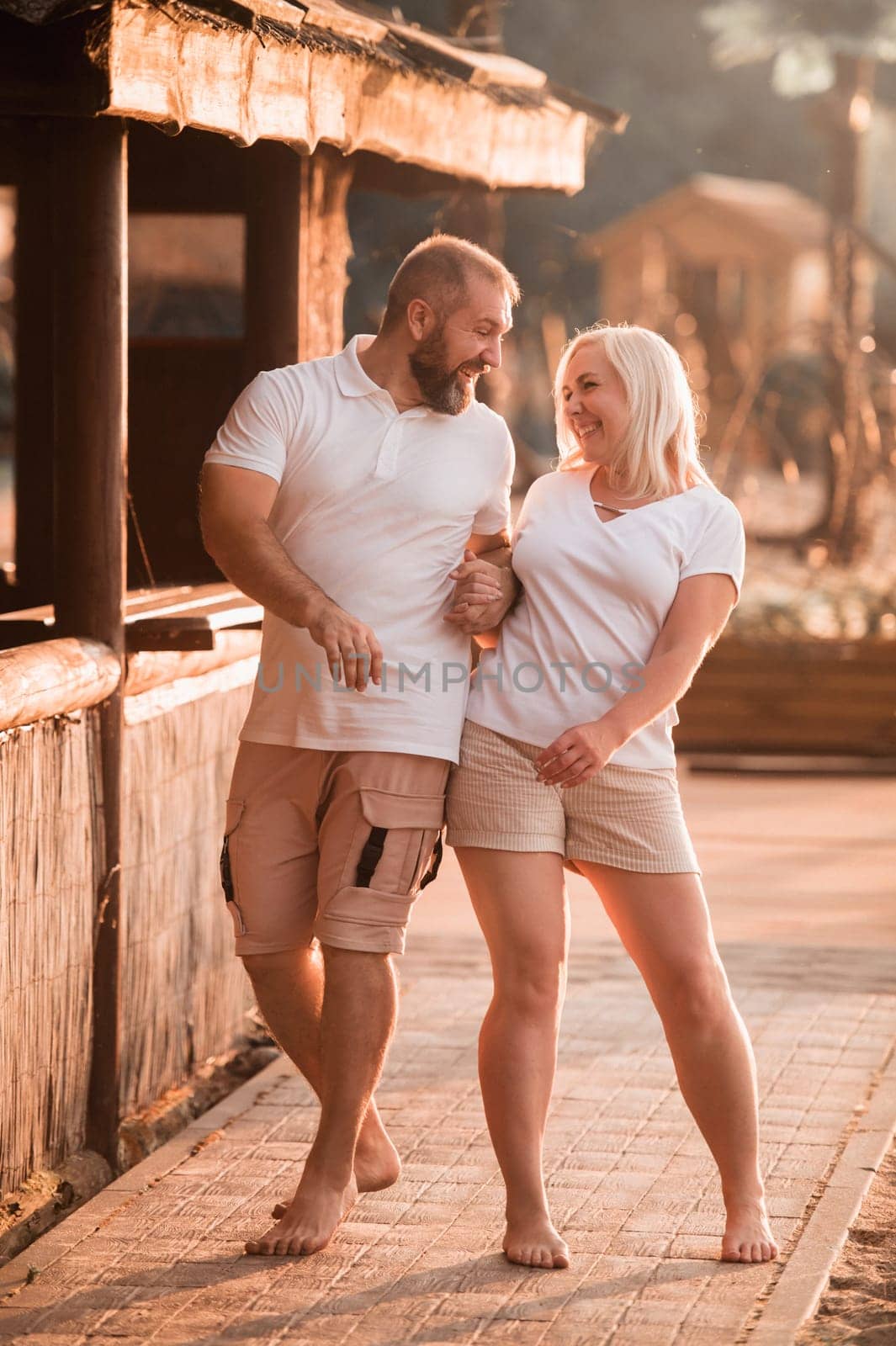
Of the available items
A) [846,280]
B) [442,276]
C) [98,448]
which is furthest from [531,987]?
[846,280]

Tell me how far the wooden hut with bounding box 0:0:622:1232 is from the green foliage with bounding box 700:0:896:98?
39.0 ft

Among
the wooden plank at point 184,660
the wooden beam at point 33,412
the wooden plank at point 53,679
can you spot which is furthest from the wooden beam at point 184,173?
the wooden plank at point 53,679

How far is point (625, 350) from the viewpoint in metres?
3.96

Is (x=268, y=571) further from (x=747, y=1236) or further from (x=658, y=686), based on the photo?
(x=747, y=1236)

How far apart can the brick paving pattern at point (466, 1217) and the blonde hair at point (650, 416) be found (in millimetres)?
1516

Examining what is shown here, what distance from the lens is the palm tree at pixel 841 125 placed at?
13.0 m

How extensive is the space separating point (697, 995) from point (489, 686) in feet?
2.34

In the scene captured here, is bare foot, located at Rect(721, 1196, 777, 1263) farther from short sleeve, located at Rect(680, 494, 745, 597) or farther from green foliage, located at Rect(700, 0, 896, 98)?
green foliage, located at Rect(700, 0, 896, 98)

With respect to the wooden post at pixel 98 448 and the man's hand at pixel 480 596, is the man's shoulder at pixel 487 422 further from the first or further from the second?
the wooden post at pixel 98 448

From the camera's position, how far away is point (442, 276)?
3941mm

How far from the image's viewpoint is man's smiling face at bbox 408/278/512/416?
3.94 metres

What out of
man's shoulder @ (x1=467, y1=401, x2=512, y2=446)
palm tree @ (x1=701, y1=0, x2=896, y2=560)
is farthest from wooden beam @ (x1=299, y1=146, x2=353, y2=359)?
palm tree @ (x1=701, y1=0, x2=896, y2=560)

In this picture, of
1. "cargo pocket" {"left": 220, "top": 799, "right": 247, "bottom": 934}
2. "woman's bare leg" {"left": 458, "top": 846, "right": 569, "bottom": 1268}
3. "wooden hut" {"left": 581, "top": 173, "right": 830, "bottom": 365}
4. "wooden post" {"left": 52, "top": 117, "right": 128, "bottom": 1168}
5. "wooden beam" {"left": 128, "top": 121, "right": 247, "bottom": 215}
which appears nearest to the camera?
"woman's bare leg" {"left": 458, "top": 846, "right": 569, "bottom": 1268}

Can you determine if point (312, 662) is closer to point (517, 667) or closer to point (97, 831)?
point (517, 667)
